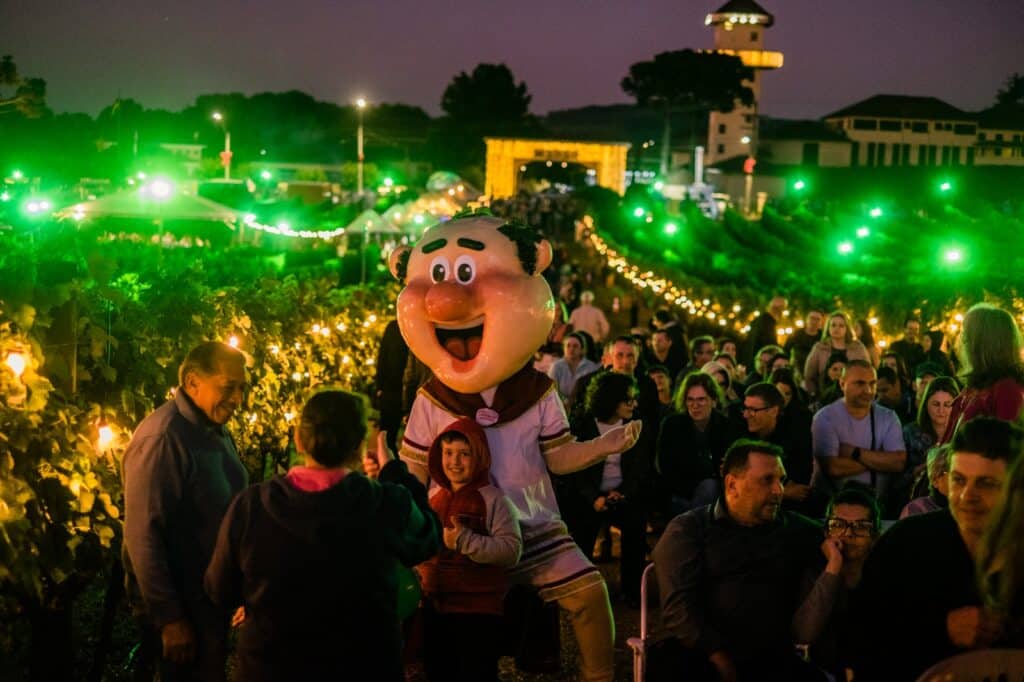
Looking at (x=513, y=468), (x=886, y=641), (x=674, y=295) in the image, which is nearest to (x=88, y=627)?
(x=513, y=468)

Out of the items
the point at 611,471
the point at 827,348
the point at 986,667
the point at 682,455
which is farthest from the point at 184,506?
the point at 827,348

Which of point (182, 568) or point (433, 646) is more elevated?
point (182, 568)

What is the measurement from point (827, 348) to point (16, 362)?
8895 mm

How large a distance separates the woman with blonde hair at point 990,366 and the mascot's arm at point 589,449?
1.51m

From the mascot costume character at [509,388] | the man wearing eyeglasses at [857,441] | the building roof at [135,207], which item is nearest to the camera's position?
the mascot costume character at [509,388]

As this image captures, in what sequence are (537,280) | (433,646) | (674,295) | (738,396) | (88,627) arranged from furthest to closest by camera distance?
(674,295)
(738,396)
(88,627)
(537,280)
(433,646)

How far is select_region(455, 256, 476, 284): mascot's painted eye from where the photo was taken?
21.8 feet

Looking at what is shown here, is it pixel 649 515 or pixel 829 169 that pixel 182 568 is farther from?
pixel 829 169

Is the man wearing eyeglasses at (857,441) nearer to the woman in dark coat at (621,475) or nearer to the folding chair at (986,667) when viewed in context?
the woman in dark coat at (621,475)

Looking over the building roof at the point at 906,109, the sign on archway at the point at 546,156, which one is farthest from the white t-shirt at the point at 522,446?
the building roof at the point at 906,109

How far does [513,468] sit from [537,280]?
42.7 inches

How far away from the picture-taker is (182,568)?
15.8ft

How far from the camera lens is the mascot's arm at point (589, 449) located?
6152 mm

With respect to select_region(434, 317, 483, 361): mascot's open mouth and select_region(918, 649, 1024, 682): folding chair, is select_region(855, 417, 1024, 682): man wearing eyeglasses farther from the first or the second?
select_region(434, 317, 483, 361): mascot's open mouth
